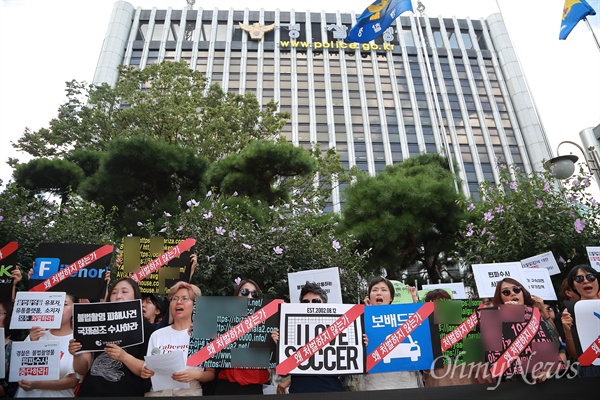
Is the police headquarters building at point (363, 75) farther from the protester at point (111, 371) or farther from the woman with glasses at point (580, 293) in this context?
the protester at point (111, 371)

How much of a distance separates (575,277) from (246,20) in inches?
2082

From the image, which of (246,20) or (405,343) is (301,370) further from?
(246,20)

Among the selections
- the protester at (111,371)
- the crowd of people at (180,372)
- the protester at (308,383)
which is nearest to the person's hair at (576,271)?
the crowd of people at (180,372)

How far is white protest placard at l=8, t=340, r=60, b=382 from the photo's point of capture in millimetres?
3350

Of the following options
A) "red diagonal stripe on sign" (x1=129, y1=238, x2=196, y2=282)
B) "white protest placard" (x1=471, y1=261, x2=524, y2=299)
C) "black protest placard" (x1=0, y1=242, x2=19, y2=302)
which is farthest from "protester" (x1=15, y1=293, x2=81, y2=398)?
"white protest placard" (x1=471, y1=261, x2=524, y2=299)

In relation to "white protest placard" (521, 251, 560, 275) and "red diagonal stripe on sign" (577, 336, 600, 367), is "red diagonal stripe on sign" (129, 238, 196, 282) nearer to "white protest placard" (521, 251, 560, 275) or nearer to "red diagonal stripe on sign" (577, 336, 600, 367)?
"red diagonal stripe on sign" (577, 336, 600, 367)

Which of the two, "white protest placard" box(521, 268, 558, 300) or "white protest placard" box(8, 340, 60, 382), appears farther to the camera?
"white protest placard" box(521, 268, 558, 300)

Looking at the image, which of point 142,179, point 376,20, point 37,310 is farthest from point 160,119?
point 37,310

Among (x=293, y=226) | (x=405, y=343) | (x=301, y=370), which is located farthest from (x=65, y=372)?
(x=293, y=226)

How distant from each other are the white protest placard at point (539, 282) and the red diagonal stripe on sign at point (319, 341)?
132 inches

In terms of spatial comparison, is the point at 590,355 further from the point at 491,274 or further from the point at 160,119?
the point at 160,119

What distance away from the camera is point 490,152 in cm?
4341

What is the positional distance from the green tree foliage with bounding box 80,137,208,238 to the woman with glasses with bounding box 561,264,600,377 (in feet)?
25.7

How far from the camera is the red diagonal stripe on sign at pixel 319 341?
11.1 ft
